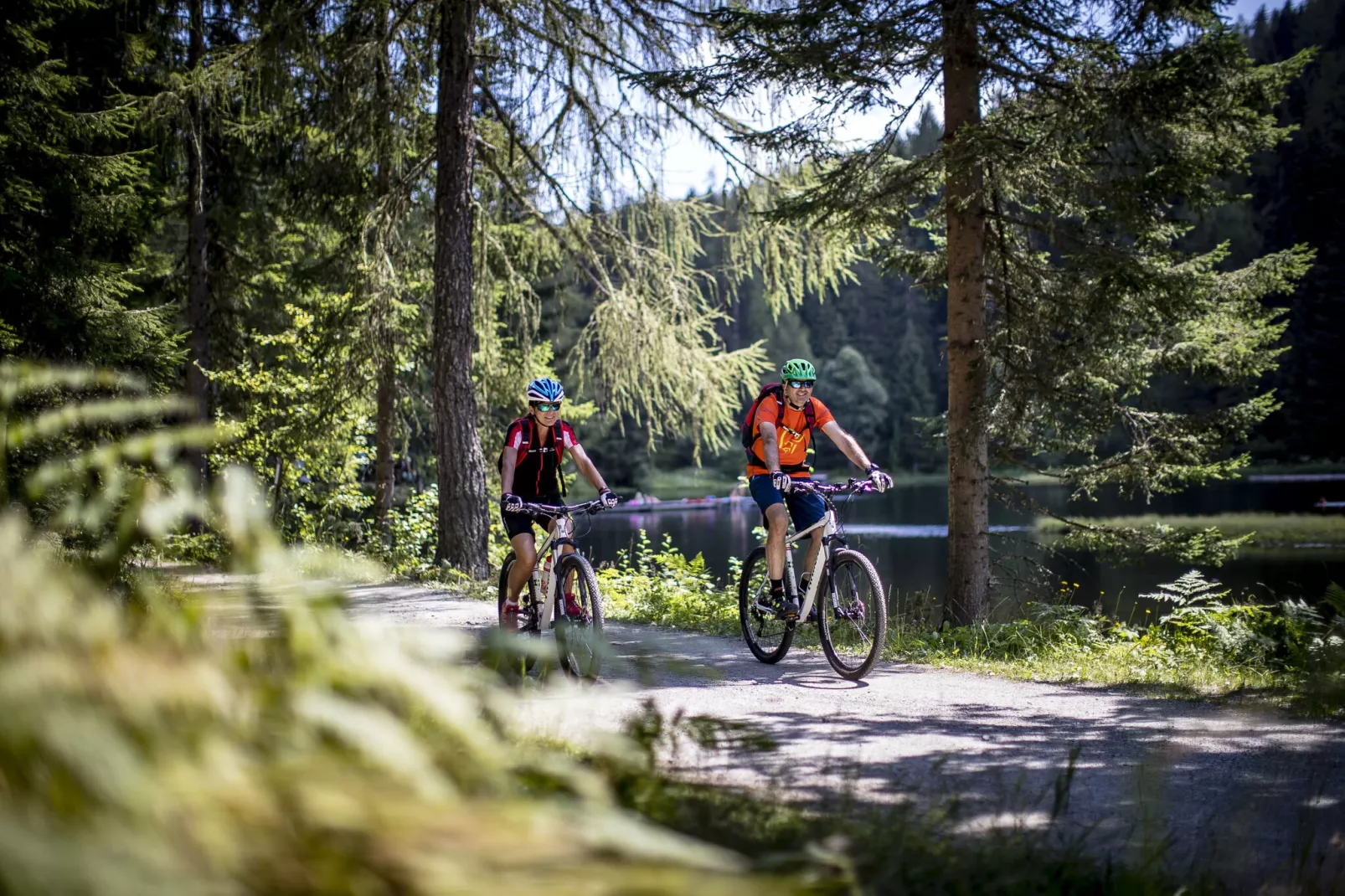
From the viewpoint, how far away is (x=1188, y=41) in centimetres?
924

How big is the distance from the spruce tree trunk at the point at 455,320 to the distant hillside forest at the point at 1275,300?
53.5 feet

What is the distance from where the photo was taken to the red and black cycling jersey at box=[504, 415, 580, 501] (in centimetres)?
743

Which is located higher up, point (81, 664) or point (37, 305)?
point (37, 305)

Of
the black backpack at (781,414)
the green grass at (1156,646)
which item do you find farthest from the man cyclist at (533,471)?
the green grass at (1156,646)

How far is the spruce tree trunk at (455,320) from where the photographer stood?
518 inches

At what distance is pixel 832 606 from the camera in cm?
775

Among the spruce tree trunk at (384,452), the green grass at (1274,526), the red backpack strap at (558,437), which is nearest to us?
the red backpack strap at (558,437)

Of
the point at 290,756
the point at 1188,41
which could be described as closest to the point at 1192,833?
the point at 290,756

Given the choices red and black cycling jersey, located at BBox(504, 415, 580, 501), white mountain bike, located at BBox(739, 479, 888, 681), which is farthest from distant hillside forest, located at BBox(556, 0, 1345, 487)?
red and black cycling jersey, located at BBox(504, 415, 580, 501)

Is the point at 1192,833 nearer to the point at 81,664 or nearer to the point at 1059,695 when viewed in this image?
the point at 1059,695

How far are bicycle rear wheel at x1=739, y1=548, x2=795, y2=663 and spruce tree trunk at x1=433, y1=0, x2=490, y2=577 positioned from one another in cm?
563

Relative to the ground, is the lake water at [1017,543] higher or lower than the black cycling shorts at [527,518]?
lower

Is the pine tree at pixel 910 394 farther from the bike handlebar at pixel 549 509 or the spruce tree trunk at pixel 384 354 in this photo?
the bike handlebar at pixel 549 509

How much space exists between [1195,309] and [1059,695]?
15.3ft
